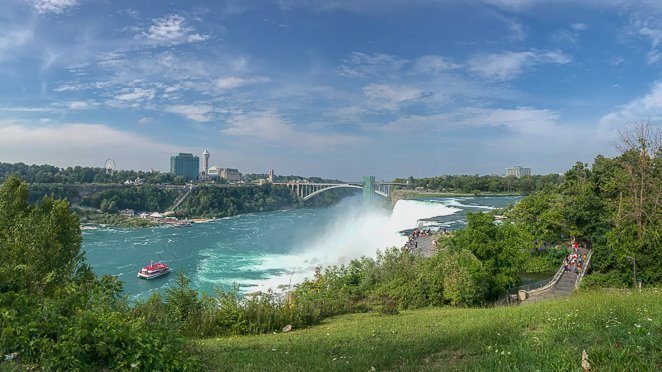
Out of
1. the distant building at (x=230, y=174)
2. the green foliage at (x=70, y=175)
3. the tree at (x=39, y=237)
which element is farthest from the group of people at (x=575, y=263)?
the distant building at (x=230, y=174)

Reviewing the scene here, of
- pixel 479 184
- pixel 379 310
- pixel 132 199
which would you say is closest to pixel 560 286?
pixel 379 310

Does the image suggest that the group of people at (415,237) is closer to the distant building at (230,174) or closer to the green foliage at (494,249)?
the green foliage at (494,249)

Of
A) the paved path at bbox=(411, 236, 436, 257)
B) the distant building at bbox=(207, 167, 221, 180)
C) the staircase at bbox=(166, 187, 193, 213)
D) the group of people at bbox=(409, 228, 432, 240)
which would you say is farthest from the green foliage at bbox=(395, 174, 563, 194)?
the distant building at bbox=(207, 167, 221, 180)

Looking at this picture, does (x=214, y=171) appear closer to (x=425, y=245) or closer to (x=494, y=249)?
(x=425, y=245)

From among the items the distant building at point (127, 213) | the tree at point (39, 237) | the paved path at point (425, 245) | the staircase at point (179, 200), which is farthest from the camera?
the staircase at point (179, 200)

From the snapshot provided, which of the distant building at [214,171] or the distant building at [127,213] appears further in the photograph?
the distant building at [214,171]

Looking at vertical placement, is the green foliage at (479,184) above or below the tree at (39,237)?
above

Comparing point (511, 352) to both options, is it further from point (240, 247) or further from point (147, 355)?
point (240, 247)
